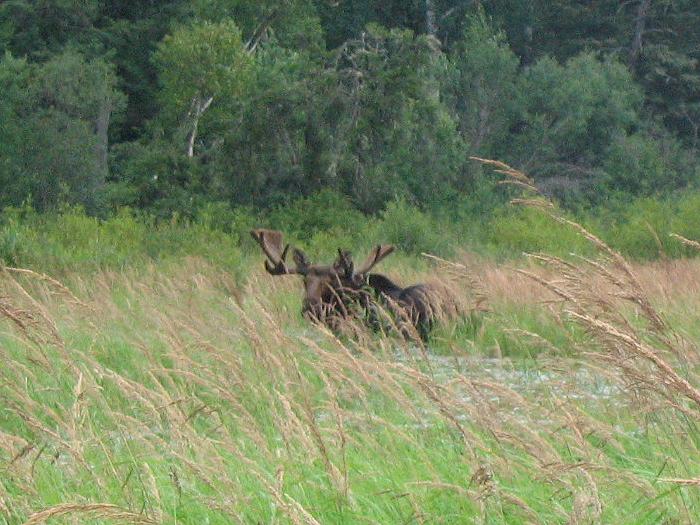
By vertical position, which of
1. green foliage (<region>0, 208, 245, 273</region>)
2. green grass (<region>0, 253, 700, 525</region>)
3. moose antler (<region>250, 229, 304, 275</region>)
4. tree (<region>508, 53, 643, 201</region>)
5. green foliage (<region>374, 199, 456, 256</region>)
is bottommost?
tree (<region>508, 53, 643, 201</region>)

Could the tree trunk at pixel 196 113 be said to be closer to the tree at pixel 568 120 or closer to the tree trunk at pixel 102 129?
the tree trunk at pixel 102 129

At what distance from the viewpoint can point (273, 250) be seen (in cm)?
1248

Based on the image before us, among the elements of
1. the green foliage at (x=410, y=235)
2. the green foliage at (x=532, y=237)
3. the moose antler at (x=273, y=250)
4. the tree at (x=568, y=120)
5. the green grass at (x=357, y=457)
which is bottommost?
the tree at (x=568, y=120)

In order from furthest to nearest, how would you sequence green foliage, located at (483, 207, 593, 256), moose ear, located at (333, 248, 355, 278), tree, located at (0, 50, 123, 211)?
1. tree, located at (0, 50, 123, 211)
2. green foliage, located at (483, 207, 593, 256)
3. moose ear, located at (333, 248, 355, 278)

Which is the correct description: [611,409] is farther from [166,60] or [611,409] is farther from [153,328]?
[166,60]

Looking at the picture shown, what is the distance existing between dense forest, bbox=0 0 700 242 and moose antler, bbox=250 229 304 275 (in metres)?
9.55

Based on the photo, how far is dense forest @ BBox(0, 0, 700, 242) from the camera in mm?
24516

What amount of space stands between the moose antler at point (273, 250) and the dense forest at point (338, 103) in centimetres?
955

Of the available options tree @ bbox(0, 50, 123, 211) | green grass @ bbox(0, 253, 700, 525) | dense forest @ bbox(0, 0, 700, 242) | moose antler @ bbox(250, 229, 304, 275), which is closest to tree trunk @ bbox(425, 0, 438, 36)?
dense forest @ bbox(0, 0, 700, 242)

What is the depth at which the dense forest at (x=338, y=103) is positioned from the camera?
965 inches

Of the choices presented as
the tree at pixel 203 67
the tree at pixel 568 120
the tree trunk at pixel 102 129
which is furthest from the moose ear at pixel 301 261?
the tree at pixel 568 120

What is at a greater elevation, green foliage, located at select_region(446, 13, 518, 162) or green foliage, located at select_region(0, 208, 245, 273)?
green foliage, located at select_region(0, 208, 245, 273)

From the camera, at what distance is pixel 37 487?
4816 mm

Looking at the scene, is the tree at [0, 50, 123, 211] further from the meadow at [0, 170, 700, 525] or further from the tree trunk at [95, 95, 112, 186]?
the meadow at [0, 170, 700, 525]
